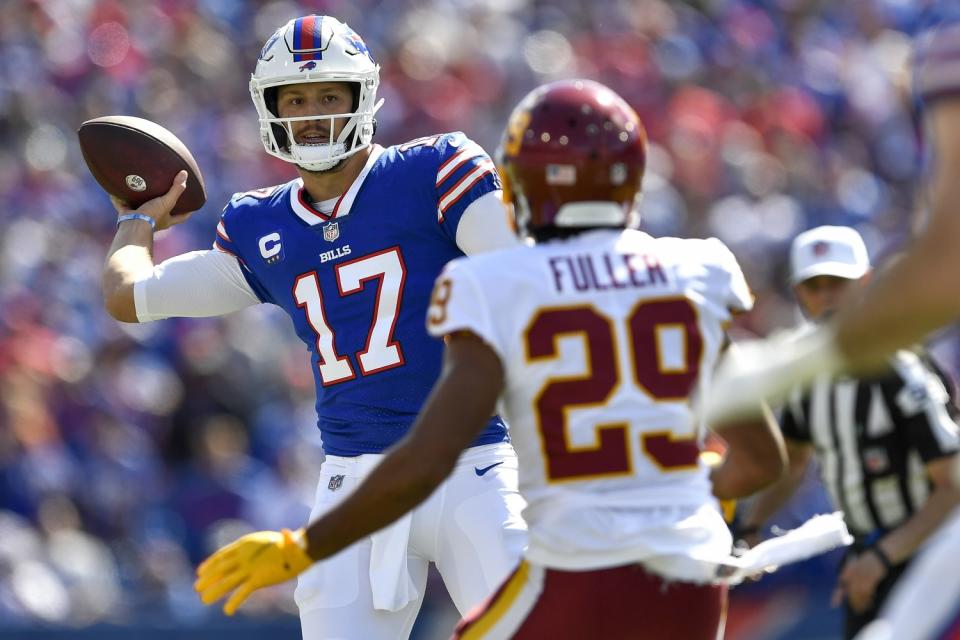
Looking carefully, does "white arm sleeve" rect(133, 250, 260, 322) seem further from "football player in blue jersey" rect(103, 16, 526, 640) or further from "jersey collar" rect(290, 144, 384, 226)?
"jersey collar" rect(290, 144, 384, 226)

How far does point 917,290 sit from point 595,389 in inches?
25.3

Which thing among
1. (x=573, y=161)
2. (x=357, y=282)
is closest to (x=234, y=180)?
(x=357, y=282)

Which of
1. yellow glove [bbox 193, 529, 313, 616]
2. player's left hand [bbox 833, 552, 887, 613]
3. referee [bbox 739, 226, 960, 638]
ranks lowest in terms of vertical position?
player's left hand [bbox 833, 552, 887, 613]

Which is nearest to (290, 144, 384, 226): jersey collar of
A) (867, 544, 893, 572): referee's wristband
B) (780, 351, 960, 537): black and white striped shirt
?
(780, 351, 960, 537): black and white striped shirt

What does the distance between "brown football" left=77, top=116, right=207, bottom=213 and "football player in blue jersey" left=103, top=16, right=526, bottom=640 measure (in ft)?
0.34

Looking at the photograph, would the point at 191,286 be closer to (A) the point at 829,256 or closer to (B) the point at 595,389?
(B) the point at 595,389

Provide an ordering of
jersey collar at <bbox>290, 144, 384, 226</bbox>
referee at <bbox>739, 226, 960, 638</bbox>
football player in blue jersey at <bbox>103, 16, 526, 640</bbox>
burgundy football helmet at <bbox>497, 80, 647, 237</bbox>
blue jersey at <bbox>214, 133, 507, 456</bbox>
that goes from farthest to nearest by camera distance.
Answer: referee at <bbox>739, 226, 960, 638</bbox> → jersey collar at <bbox>290, 144, 384, 226</bbox> → blue jersey at <bbox>214, 133, 507, 456</bbox> → football player in blue jersey at <bbox>103, 16, 526, 640</bbox> → burgundy football helmet at <bbox>497, 80, 647, 237</bbox>

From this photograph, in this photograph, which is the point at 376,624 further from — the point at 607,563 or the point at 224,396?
the point at 224,396

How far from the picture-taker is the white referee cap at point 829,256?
5652 mm

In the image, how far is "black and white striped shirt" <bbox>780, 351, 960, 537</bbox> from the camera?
5.14 m

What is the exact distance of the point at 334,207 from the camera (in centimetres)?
427

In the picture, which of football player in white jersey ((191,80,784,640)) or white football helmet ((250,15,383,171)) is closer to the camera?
football player in white jersey ((191,80,784,640))

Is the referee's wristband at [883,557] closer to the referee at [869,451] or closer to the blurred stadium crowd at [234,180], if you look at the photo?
the referee at [869,451]

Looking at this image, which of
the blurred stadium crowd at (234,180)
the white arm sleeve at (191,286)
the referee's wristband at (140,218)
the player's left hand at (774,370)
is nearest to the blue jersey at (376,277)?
the white arm sleeve at (191,286)
